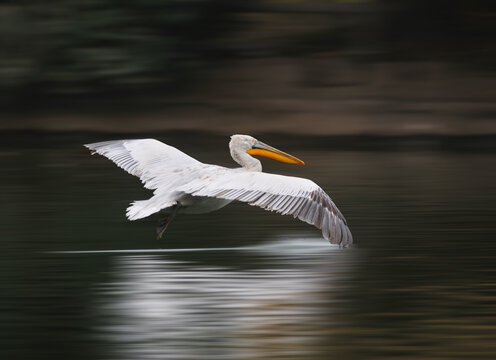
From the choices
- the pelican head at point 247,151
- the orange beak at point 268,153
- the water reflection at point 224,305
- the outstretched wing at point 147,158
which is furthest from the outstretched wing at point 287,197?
the orange beak at point 268,153

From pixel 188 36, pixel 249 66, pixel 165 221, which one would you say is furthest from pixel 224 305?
pixel 249 66

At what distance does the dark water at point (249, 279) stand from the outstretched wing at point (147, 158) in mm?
579

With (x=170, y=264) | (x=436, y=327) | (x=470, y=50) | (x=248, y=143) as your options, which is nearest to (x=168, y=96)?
(x=470, y=50)

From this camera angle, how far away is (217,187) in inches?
308

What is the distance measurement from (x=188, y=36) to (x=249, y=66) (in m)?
1.32

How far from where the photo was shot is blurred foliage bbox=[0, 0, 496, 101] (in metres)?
19.0

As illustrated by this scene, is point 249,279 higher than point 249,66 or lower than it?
lower

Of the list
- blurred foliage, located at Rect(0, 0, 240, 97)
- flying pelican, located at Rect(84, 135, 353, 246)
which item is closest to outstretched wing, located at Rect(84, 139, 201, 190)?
flying pelican, located at Rect(84, 135, 353, 246)

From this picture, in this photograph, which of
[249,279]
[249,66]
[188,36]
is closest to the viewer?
[249,279]

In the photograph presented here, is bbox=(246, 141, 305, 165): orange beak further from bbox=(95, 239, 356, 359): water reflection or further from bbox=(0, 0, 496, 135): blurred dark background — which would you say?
bbox=(0, 0, 496, 135): blurred dark background

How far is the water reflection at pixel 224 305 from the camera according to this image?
5.92 m

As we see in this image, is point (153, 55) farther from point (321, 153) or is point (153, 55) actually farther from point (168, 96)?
point (321, 153)

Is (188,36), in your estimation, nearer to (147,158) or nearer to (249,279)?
(147,158)

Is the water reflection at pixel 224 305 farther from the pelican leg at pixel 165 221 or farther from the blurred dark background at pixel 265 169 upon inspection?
the pelican leg at pixel 165 221
